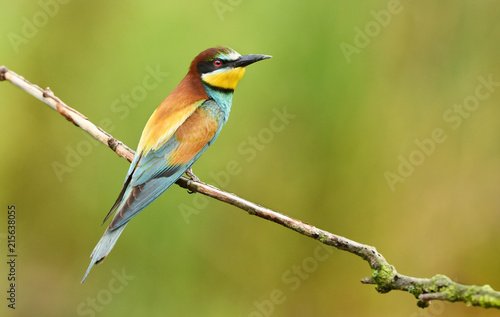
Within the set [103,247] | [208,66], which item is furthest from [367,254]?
[208,66]

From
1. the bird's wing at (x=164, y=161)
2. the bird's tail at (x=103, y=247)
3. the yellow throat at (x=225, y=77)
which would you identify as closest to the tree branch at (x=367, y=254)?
the bird's wing at (x=164, y=161)

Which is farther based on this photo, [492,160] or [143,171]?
[492,160]

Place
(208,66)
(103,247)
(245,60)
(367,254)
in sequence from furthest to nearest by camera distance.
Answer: (208,66) → (245,60) → (103,247) → (367,254)

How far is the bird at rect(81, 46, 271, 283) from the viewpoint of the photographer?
2.44 metres

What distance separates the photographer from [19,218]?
3.38 meters

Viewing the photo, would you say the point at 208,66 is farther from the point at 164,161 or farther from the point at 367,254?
the point at 367,254

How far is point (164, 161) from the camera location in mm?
2557

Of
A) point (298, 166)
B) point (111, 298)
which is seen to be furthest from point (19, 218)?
point (298, 166)

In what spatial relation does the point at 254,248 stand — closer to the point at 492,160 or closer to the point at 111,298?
the point at 111,298

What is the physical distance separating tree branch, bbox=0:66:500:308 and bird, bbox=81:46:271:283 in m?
0.12

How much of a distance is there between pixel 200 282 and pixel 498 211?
72.7 inches

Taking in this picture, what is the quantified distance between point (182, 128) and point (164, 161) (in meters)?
0.21

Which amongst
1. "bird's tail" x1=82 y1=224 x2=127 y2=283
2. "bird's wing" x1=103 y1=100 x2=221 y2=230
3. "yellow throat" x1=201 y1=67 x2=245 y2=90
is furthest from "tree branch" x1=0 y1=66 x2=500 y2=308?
"yellow throat" x1=201 y1=67 x2=245 y2=90

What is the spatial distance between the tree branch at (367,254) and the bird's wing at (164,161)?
0.11m
